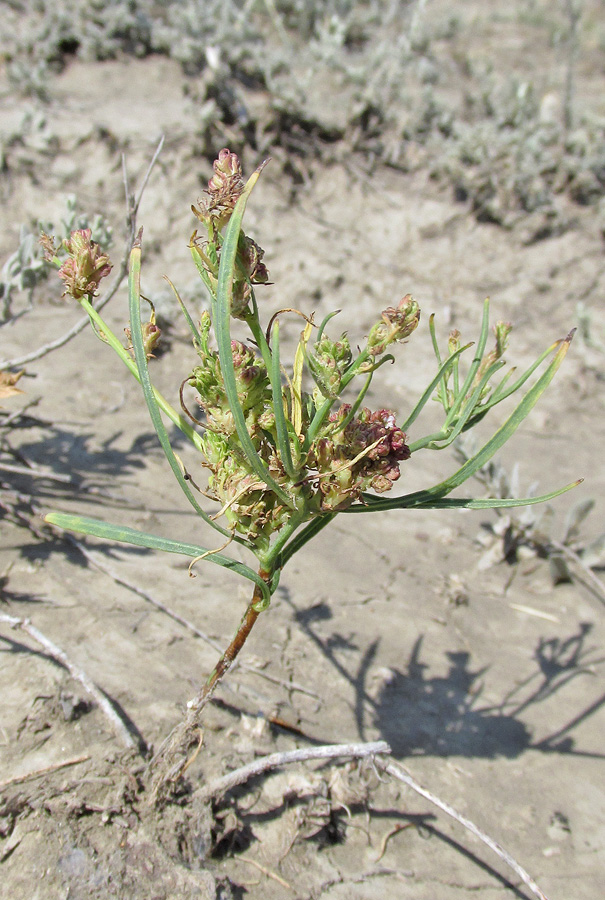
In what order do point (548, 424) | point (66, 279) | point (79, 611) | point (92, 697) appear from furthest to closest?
1. point (548, 424)
2. point (79, 611)
3. point (92, 697)
4. point (66, 279)

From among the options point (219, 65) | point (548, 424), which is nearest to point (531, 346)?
point (548, 424)

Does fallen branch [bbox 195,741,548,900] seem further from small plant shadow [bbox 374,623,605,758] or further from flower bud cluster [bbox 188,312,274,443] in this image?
flower bud cluster [bbox 188,312,274,443]

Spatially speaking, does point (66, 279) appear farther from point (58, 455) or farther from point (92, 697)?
point (58, 455)

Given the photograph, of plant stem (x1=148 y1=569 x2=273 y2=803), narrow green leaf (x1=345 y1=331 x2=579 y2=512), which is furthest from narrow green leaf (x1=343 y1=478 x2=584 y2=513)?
plant stem (x1=148 y1=569 x2=273 y2=803)

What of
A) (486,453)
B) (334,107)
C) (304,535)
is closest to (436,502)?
(486,453)

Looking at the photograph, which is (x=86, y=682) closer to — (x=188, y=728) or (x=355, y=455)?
(x=188, y=728)
